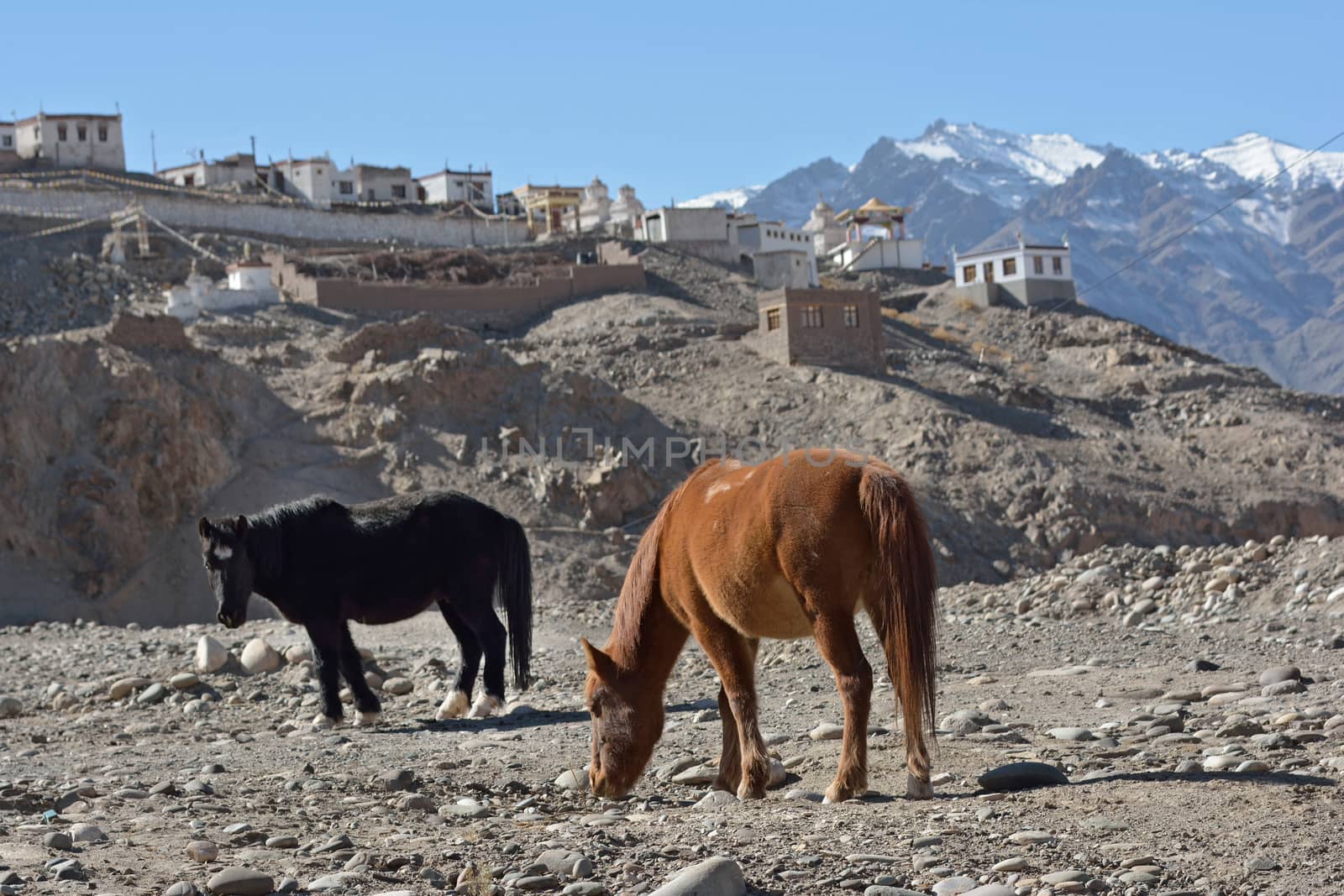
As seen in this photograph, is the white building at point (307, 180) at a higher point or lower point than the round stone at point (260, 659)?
higher

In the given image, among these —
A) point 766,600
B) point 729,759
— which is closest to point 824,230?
point 729,759

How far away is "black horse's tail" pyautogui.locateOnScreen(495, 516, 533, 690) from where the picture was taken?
12.6 meters

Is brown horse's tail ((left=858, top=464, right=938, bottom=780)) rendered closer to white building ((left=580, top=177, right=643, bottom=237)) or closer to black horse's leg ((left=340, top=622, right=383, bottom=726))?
black horse's leg ((left=340, top=622, right=383, bottom=726))

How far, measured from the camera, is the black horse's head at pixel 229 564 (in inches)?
460

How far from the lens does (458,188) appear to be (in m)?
83.9

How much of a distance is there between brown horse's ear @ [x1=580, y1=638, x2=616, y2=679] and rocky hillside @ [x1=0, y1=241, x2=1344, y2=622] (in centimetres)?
1925

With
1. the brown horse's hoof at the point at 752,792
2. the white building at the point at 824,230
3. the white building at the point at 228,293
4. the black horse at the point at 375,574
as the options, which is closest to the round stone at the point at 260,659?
the black horse at the point at 375,574

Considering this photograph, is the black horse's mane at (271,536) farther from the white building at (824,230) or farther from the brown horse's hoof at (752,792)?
the white building at (824,230)

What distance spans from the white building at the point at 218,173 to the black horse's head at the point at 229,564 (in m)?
66.3

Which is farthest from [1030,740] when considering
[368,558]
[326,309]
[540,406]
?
[326,309]

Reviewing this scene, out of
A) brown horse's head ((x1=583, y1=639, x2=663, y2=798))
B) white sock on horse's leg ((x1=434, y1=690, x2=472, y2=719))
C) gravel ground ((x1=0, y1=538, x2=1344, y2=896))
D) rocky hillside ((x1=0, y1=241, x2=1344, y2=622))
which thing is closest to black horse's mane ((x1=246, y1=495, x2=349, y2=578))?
gravel ground ((x1=0, y1=538, x2=1344, y2=896))

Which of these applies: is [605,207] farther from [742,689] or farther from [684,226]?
[742,689]

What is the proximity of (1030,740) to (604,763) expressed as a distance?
2.43 m

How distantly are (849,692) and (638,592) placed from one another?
1368 mm
